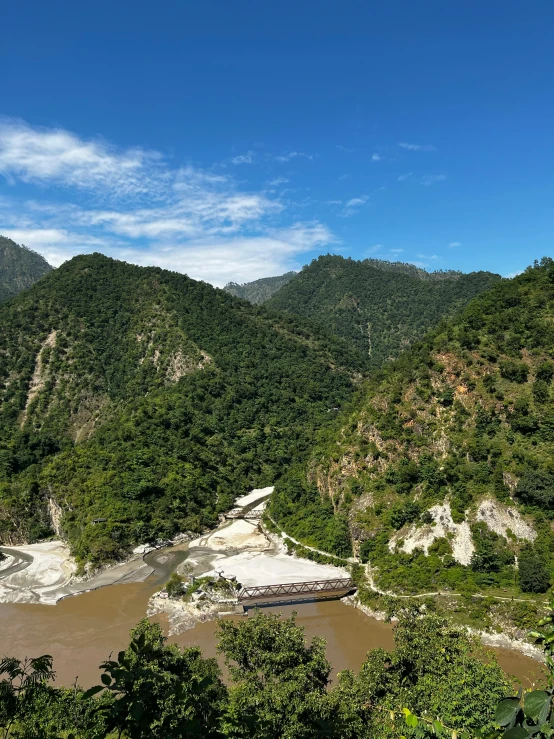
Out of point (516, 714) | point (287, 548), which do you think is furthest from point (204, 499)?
point (516, 714)

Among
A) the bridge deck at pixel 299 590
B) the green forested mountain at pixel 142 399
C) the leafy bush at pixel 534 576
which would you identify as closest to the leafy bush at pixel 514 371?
the leafy bush at pixel 534 576

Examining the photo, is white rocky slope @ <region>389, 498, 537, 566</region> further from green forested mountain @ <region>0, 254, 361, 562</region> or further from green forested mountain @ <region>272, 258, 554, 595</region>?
green forested mountain @ <region>0, 254, 361, 562</region>

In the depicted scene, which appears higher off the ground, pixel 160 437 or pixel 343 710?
pixel 160 437

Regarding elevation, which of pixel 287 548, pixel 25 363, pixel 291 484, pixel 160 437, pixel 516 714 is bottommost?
pixel 287 548

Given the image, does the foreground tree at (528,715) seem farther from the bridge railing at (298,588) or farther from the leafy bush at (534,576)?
the bridge railing at (298,588)

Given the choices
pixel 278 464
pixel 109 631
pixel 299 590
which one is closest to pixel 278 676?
pixel 299 590

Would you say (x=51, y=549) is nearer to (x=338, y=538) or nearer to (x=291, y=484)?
(x=291, y=484)
